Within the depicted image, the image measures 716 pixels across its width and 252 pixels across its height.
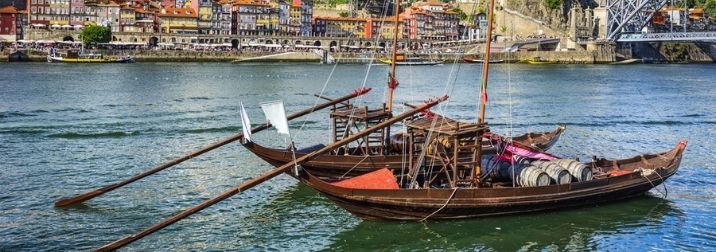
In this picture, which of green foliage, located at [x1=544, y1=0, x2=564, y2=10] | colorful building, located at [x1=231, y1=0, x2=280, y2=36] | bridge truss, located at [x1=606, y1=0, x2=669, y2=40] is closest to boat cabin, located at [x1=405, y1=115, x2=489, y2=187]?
colorful building, located at [x1=231, y1=0, x2=280, y2=36]

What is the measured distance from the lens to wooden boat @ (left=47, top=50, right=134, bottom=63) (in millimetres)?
98938

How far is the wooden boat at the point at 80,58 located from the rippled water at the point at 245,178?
46.8 meters

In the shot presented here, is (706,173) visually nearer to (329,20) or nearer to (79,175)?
(79,175)

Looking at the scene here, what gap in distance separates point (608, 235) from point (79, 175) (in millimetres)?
14928

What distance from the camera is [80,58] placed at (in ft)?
328

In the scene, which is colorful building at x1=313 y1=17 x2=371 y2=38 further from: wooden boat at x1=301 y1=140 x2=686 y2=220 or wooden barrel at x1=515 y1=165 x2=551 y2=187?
wooden boat at x1=301 y1=140 x2=686 y2=220

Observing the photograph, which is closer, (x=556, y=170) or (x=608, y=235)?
(x=608, y=235)

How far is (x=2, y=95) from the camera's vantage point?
48250 millimetres

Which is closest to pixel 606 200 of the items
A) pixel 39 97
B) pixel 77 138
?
pixel 77 138

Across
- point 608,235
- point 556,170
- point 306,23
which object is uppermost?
point 306,23

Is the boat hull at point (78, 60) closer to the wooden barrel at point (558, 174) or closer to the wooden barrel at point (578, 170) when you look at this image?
the wooden barrel at point (578, 170)

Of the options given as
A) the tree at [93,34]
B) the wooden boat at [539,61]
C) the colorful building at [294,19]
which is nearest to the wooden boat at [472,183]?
the tree at [93,34]

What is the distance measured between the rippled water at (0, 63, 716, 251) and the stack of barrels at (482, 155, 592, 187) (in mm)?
834

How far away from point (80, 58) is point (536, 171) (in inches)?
3563
